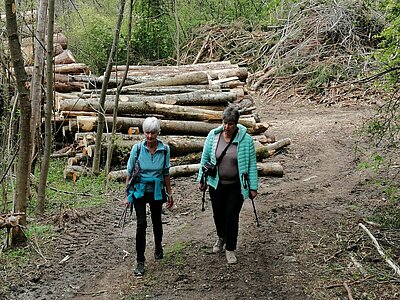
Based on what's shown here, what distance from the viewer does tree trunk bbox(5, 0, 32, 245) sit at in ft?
19.6

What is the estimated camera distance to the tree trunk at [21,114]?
5969 mm

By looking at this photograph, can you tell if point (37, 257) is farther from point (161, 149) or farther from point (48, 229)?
point (161, 149)

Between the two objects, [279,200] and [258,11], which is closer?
[279,200]

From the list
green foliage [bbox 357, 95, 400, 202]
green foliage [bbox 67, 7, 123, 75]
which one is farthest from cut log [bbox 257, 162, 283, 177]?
green foliage [bbox 67, 7, 123, 75]

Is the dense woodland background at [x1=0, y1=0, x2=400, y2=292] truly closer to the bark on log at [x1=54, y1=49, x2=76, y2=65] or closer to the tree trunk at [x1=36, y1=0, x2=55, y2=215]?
the bark on log at [x1=54, y1=49, x2=76, y2=65]

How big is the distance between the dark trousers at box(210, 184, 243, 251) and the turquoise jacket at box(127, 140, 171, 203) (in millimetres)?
701

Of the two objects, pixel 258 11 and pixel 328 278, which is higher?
pixel 258 11

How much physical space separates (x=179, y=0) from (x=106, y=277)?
80.1 ft

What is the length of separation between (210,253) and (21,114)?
2925mm

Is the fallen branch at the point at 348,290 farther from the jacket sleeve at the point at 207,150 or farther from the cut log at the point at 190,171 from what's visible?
the cut log at the point at 190,171

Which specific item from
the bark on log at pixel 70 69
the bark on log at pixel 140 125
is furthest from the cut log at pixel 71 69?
the bark on log at pixel 140 125

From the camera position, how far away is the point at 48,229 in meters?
8.03

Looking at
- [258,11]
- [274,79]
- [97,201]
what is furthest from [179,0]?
[97,201]

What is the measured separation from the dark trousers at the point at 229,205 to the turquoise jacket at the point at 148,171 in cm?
70
